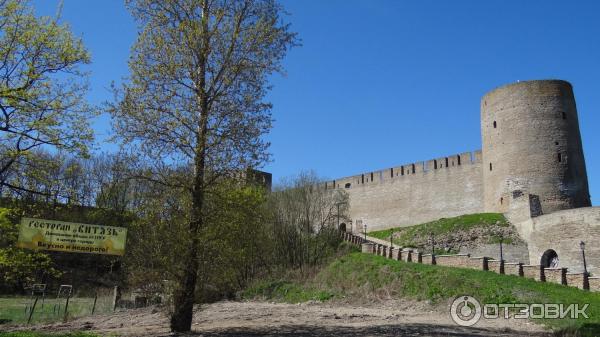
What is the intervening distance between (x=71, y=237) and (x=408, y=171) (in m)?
33.0

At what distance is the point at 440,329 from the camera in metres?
13.4

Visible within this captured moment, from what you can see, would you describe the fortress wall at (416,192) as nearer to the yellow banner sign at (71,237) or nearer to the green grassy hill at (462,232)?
the green grassy hill at (462,232)

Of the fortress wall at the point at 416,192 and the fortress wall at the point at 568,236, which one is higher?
the fortress wall at the point at 416,192

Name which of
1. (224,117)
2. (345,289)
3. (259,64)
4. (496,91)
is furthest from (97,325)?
(496,91)

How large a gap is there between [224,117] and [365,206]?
34166mm

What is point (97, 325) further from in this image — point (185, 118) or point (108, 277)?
point (108, 277)

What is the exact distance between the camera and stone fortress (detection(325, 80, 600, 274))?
90.0 feet

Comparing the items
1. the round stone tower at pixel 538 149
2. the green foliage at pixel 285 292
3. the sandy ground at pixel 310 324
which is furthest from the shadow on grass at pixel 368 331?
the round stone tower at pixel 538 149

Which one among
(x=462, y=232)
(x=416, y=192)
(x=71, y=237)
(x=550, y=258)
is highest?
(x=416, y=192)

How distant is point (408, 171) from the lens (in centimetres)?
4328

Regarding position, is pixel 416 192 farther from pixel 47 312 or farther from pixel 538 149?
pixel 47 312

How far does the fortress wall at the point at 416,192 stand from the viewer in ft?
126

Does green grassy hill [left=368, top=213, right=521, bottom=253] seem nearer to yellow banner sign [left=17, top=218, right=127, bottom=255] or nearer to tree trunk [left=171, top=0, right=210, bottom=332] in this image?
yellow banner sign [left=17, top=218, right=127, bottom=255]

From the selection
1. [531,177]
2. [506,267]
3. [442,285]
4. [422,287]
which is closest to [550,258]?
[531,177]
